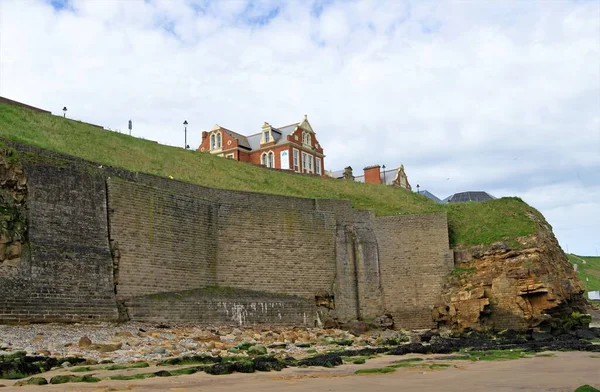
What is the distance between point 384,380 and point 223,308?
13921mm

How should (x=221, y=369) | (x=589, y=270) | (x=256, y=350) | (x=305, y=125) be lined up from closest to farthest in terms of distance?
1. (x=221, y=369)
2. (x=256, y=350)
3. (x=305, y=125)
4. (x=589, y=270)

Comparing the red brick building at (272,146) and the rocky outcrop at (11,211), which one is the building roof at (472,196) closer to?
the red brick building at (272,146)

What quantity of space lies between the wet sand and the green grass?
173 ft

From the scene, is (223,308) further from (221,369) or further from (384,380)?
(384,380)

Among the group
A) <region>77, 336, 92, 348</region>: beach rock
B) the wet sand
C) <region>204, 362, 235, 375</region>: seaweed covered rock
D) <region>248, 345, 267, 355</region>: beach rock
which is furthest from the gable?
<region>204, 362, 235, 375</region>: seaweed covered rock

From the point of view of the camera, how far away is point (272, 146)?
56906 millimetres

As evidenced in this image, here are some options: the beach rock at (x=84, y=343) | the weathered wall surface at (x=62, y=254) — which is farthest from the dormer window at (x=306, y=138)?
the beach rock at (x=84, y=343)

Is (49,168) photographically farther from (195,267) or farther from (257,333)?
(257,333)

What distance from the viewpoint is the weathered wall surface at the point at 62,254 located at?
18328 millimetres

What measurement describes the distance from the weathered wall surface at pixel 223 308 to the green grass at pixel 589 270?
4376cm

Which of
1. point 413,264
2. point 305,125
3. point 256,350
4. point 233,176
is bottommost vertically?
point 256,350

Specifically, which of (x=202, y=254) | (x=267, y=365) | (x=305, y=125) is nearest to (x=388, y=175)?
(x=305, y=125)

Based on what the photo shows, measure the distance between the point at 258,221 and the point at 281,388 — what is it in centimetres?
1760

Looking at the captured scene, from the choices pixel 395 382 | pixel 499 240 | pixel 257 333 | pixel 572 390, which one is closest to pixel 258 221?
pixel 257 333
